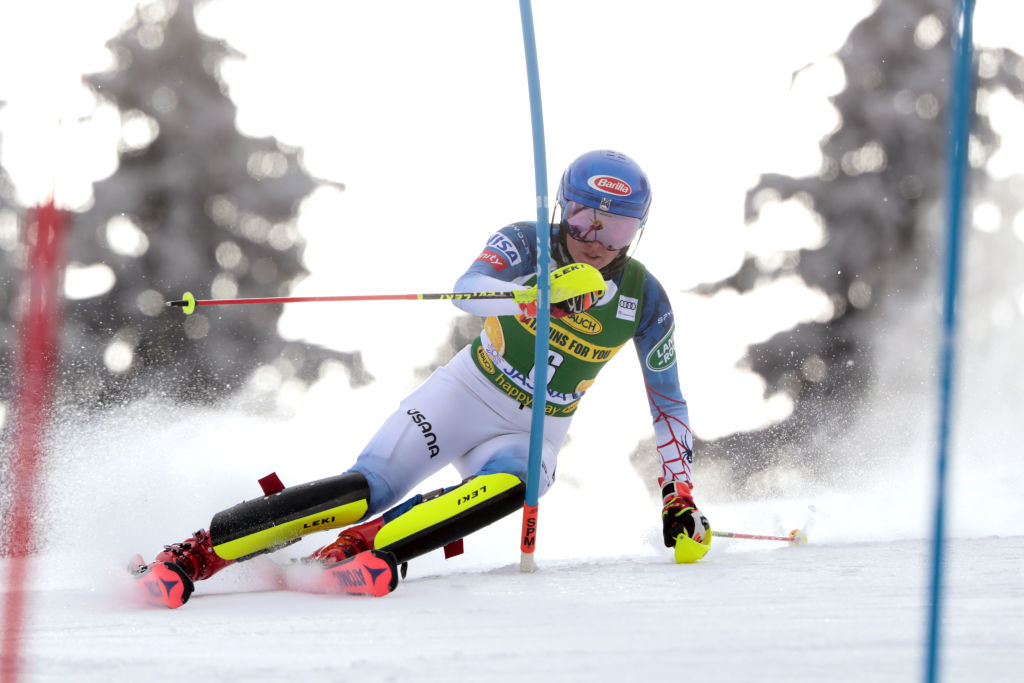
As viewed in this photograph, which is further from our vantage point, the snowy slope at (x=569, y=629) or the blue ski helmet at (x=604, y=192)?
the blue ski helmet at (x=604, y=192)

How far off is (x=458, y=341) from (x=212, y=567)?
29.4 ft

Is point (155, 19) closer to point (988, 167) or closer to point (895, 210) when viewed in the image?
point (895, 210)

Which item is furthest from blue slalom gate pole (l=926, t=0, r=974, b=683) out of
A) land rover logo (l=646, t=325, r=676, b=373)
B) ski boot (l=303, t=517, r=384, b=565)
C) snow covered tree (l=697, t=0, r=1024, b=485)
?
snow covered tree (l=697, t=0, r=1024, b=485)

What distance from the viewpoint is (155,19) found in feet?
40.9

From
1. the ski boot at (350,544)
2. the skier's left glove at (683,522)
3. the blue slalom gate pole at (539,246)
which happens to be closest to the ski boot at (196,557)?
the ski boot at (350,544)

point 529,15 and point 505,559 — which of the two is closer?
point 529,15

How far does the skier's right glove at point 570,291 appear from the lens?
2.56 m

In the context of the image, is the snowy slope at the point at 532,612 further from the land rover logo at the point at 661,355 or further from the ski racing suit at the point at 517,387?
the land rover logo at the point at 661,355

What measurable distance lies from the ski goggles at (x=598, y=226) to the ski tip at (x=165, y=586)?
1.52 m

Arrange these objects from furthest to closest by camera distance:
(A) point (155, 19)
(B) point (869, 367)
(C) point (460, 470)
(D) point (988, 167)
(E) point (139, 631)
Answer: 1. (A) point (155, 19)
2. (D) point (988, 167)
3. (B) point (869, 367)
4. (C) point (460, 470)
5. (E) point (139, 631)

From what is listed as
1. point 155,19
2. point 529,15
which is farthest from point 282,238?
point 529,15

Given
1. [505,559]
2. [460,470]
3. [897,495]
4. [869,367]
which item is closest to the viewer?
[460,470]

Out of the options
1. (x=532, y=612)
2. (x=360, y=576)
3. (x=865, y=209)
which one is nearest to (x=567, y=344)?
(x=360, y=576)

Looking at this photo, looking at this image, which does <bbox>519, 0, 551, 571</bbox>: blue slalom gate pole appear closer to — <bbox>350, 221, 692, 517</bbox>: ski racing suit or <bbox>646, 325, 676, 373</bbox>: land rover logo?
<bbox>350, 221, 692, 517</bbox>: ski racing suit
